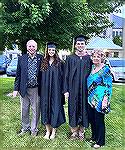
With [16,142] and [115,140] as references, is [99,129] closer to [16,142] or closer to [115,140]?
[115,140]

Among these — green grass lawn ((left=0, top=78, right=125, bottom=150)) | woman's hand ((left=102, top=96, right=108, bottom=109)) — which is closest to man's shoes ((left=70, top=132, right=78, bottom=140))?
green grass lawn ((left=0, top=78, right=125, bottom=150))

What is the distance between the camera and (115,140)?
5.66m

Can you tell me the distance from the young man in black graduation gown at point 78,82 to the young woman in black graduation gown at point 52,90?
0.45ft

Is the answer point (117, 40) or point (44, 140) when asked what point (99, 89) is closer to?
point (44, 140)

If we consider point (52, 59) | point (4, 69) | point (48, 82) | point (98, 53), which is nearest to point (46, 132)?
point (48, 82)

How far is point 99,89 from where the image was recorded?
4965 mm

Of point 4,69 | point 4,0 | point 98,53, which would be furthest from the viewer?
point 4,69

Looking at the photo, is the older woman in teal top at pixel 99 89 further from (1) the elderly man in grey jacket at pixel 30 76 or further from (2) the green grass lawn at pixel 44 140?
(1) the elderly man in grey jacket at pixel 30 76

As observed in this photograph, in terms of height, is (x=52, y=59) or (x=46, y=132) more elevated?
(x=52, y=59)

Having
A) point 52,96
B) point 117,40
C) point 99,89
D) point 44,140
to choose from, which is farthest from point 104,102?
point 117,40

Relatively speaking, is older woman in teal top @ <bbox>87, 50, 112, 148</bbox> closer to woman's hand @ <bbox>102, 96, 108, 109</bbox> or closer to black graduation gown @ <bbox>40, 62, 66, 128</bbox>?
woman's hand @ <bbox>102, 96, 108, 109</bbox>

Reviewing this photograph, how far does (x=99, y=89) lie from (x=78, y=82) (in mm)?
429

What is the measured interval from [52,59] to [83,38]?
1.88 feet

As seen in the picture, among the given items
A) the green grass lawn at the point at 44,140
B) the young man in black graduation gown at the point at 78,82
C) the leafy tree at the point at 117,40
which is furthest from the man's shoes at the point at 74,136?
the leafy tree at the point at 117,40
